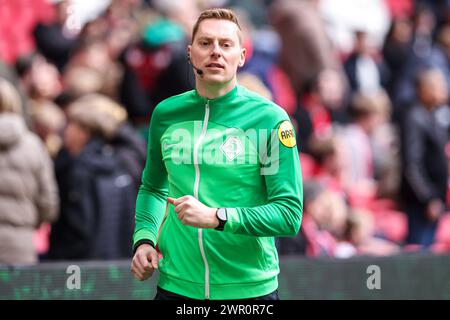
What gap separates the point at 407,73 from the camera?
543 inches

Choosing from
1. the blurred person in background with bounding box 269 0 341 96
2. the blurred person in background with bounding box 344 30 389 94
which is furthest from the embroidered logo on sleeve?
the blurred person in background with bounding box 344 30 389 94

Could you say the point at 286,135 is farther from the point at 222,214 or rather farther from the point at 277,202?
the point at 222,214

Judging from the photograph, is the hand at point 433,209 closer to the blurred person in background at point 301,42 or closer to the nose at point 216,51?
the blurred person in background at point 301,42

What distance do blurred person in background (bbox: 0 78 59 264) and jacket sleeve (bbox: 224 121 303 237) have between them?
4088mm

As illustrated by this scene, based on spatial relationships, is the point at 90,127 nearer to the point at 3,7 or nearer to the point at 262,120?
the point at 3,7

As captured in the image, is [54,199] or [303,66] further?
[303,66]

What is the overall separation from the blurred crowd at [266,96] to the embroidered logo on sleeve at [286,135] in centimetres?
386

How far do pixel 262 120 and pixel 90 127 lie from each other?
4463 mm

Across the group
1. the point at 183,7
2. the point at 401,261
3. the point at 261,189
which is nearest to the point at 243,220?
the point at 261,189

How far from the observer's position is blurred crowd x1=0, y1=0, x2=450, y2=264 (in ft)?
29.8

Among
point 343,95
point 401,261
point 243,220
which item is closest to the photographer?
point 243,220

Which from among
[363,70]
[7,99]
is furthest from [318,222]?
[363,70]

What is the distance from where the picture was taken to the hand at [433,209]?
37.7 ft

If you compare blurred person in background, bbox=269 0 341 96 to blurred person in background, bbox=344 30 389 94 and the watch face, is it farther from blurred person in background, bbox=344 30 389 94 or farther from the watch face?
the watch face
